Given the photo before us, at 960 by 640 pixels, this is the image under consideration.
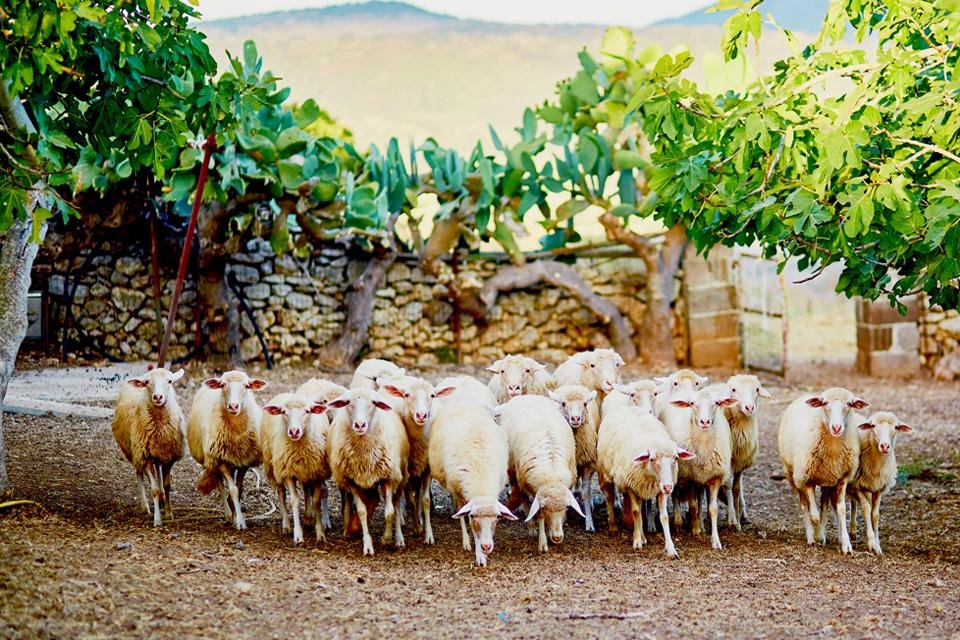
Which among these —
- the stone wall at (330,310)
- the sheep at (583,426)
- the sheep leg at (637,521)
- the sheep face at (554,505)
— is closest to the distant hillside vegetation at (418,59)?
the stone wall at (330,310)

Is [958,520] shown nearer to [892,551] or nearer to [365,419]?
[892,551]

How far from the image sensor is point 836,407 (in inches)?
247

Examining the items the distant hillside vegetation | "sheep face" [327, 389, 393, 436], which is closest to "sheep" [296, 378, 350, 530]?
"sheep face" [327, 389, 393, 436]

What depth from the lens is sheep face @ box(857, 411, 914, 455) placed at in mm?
6234

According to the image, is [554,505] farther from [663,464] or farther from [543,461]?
[663,464]

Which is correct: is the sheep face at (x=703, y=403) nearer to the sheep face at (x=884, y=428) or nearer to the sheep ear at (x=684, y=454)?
Result: the sheep ear at (x=684, y=454)

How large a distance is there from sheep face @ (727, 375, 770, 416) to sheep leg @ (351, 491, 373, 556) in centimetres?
254

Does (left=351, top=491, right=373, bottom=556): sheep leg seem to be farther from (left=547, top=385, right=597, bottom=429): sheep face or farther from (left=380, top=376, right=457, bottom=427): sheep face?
(left=547, top=385, right=597, bottom=429): sheep face

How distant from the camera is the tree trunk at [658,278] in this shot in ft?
44.6

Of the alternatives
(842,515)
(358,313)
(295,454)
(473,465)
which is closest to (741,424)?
(842,515)

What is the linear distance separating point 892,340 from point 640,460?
29.2 feet

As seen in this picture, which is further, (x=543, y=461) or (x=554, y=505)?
(x=543, y=461)

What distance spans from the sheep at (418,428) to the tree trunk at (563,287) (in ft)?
22.1

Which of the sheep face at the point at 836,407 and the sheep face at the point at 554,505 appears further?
the sheep face at the point at 836,407
